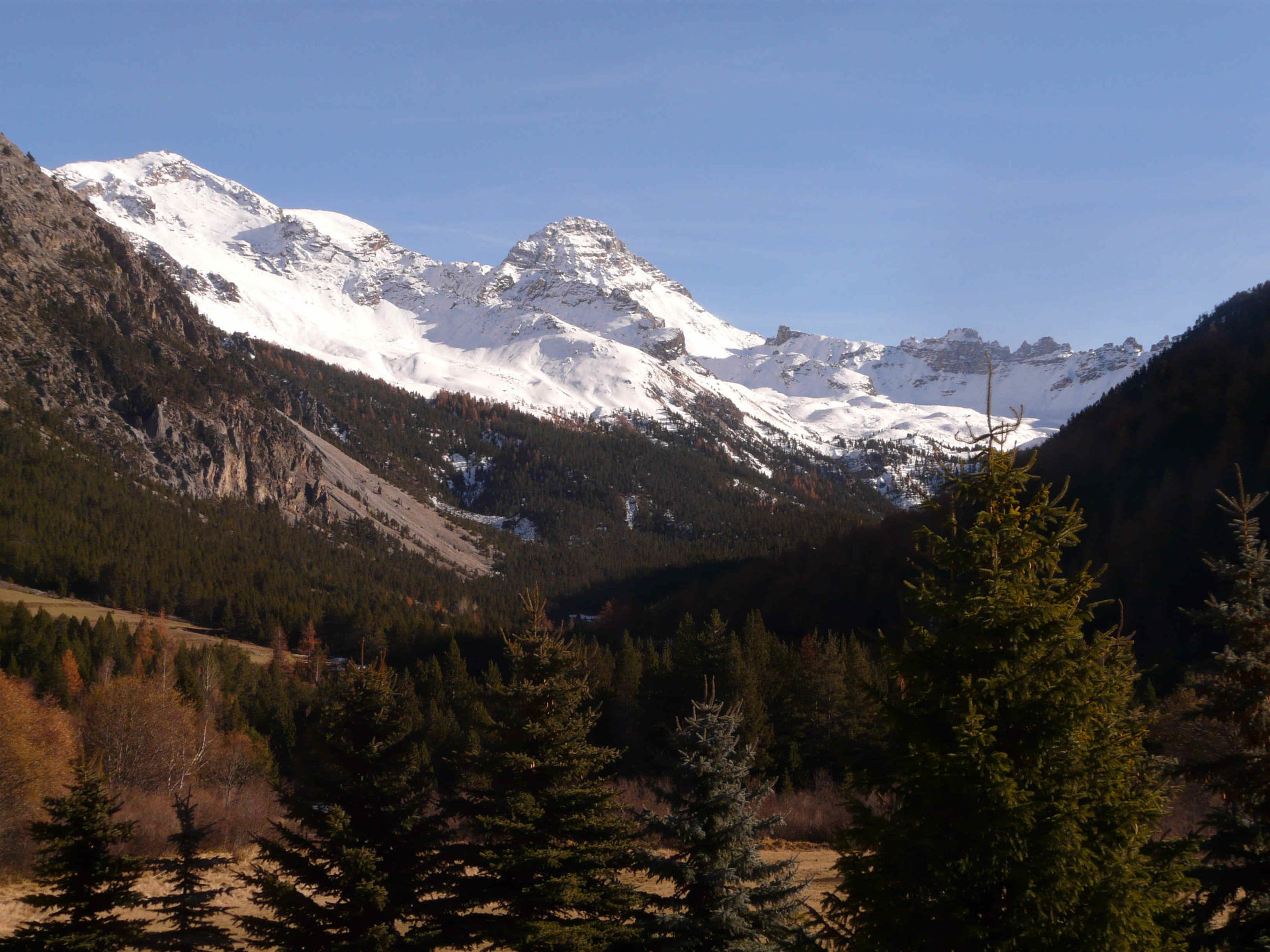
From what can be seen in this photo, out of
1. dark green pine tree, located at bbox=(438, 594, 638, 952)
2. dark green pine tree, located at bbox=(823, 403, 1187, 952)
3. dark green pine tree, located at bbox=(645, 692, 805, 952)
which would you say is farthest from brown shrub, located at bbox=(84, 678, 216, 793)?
dark green pine tree, located at bbox=(823, 403, 1187, 952)

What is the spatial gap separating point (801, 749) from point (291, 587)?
125893 mm

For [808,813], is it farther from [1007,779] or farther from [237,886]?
[1007,779]

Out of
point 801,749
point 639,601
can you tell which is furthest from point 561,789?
point 639,601

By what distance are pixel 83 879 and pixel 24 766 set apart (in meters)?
28.8

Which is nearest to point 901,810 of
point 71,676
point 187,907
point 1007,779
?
point 1007,779

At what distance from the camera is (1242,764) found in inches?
529

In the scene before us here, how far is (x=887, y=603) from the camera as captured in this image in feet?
359

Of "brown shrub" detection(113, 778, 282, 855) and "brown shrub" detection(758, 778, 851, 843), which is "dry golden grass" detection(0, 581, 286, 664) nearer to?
"brown shrub" detection(113, 778, 282, 855)

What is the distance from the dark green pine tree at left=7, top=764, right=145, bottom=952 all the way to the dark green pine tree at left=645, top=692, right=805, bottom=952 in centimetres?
1076

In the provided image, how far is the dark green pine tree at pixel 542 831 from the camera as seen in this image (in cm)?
1716

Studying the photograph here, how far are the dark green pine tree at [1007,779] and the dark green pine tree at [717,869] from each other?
13.7ft

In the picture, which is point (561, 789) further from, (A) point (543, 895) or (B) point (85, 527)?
(B) point (85, 527)

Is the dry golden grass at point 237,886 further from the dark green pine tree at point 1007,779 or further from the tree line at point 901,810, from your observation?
the dark green pine tree at point 1007,779

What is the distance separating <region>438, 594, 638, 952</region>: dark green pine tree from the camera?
56.3 ft
